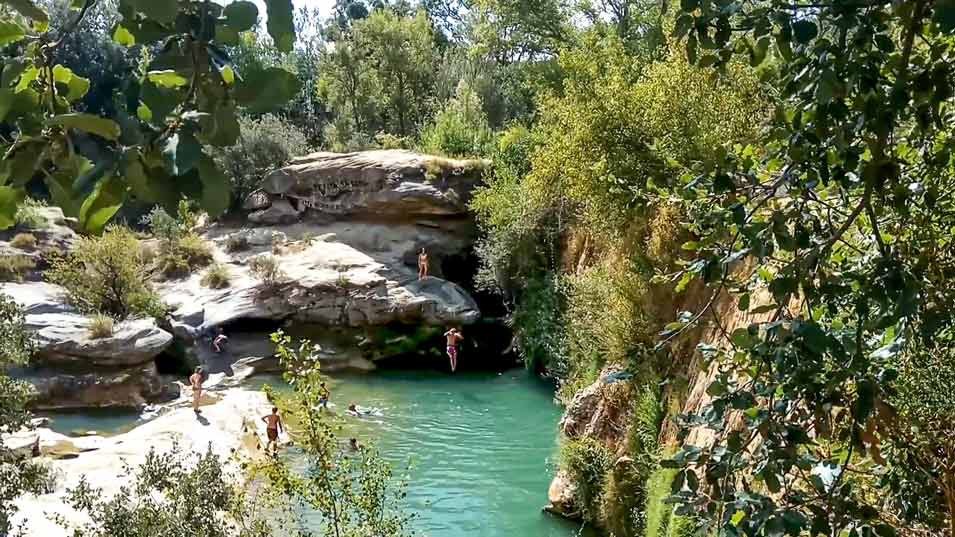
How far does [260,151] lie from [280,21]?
2756 cm

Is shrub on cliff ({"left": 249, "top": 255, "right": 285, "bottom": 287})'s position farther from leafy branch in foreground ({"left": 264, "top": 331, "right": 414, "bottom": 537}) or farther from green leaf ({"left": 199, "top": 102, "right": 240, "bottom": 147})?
green leaf ({"left": 199, "top": 102, "right": 240, "bottom": 147})

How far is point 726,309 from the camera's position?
7887mm

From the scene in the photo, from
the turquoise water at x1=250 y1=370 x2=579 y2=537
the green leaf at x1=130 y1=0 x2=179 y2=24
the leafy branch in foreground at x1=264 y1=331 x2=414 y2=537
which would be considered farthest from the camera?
the turquoise water at x1=250 y1=370 x2=579 y2=537

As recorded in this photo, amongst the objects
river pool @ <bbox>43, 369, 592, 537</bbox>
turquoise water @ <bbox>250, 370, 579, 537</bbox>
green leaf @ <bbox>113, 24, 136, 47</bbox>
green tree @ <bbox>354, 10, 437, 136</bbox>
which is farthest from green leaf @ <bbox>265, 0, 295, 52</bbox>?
green tree @ <bbox>354, 10, 437, 136</bbox>

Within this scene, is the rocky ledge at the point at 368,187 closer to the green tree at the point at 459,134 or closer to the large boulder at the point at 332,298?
the green tree at the point at 459,134

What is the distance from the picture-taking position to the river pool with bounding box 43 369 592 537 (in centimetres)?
1052

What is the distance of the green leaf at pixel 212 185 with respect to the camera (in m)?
0.84

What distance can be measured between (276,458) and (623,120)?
582 cm

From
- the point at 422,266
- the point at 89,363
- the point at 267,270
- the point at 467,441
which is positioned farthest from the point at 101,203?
the point at 267,270

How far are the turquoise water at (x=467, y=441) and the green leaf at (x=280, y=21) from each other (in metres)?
6.75

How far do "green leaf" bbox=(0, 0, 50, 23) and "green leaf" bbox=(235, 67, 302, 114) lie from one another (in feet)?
0.88

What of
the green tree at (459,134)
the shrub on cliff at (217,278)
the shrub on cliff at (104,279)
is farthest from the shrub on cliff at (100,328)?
the green tree at (459,134)

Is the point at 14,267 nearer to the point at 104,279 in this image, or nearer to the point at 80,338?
the point at 104,279

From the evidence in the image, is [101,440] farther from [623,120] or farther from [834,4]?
[834,4]
